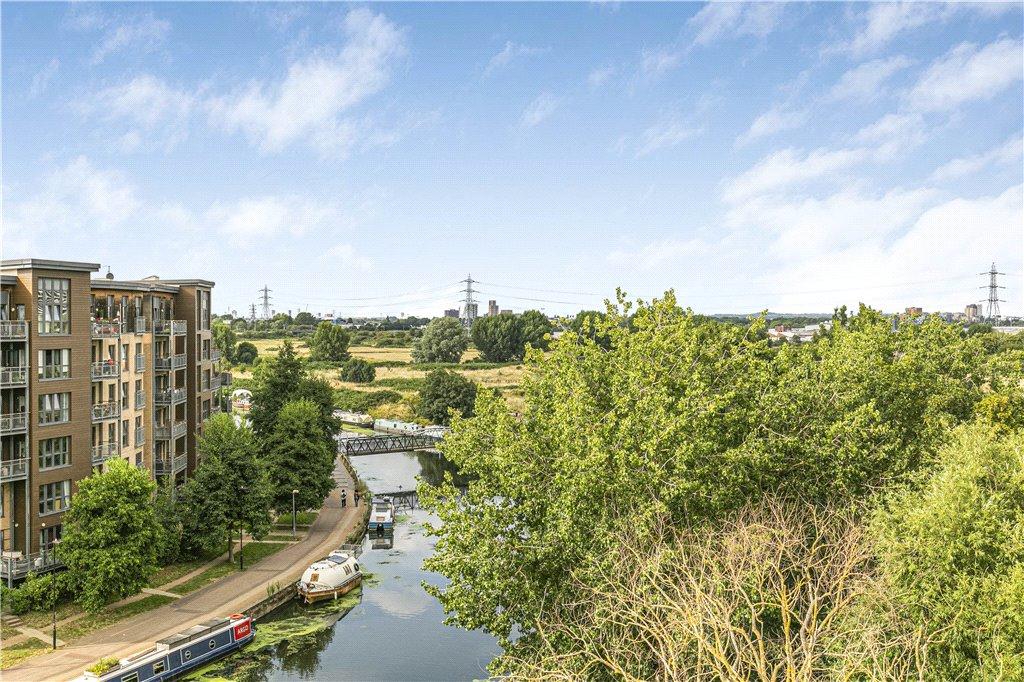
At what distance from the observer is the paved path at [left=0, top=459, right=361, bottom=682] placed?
32688 millimetres

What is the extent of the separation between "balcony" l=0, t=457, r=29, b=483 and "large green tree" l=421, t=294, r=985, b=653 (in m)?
21.1

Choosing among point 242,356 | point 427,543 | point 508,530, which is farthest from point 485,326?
point 508,530

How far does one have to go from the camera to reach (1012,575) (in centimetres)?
1989

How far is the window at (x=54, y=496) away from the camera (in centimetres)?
3962

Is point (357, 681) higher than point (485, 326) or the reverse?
the reverse

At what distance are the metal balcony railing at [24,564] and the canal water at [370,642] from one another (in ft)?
33.1

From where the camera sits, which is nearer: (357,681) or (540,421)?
(540,421)

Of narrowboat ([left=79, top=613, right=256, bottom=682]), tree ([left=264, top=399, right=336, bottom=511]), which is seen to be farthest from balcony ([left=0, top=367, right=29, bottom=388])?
tree ([left=264, top=399, right=336, bottom=511])

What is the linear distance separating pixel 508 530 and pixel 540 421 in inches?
201

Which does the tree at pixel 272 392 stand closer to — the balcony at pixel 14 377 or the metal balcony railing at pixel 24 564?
the metal balcony railing at pixel 24 564

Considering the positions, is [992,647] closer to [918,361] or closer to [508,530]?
[508,530]

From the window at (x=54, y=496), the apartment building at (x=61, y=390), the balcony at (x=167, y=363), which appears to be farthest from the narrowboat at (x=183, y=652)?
the balcony at (x=167, y=363)

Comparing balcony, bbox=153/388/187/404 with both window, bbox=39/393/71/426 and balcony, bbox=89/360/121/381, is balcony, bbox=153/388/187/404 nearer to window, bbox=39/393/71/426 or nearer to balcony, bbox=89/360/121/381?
balcony, bbox=89/360/121/381

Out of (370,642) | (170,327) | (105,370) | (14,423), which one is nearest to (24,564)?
(14,423)
